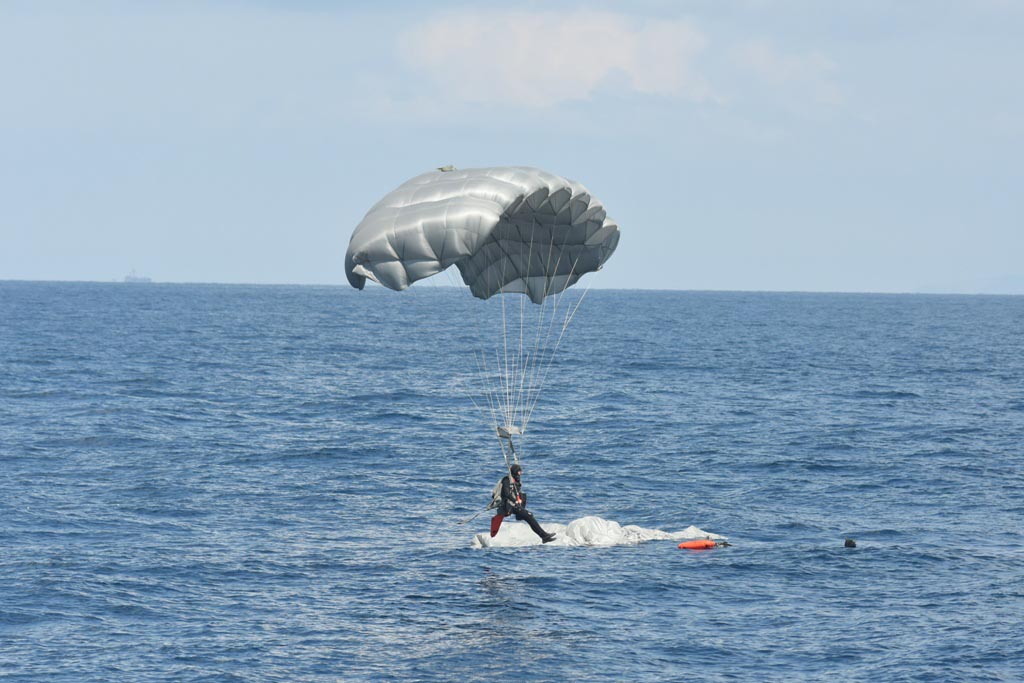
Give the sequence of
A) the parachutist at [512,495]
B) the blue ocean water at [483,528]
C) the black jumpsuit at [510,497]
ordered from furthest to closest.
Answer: the black jumpsuit at [510,497] < the parachutist at [512,495] < the blue ocean water at [483,528]

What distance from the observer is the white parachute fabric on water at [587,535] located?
40.2m

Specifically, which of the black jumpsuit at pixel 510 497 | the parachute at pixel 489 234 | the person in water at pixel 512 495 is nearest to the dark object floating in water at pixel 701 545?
the person in water at pixel 512 495

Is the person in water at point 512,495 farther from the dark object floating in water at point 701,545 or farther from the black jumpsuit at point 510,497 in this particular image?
the dark object floating in water at point 701,545

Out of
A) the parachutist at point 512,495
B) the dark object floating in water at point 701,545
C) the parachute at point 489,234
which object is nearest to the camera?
the parachute at point 489,234

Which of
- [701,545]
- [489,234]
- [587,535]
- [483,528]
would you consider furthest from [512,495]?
[483,528]

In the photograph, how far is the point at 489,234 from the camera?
104 ft

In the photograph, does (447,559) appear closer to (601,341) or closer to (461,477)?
(461,477)

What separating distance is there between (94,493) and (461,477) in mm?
15391

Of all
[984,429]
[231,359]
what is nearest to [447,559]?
[984,429]

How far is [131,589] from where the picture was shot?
34844mm

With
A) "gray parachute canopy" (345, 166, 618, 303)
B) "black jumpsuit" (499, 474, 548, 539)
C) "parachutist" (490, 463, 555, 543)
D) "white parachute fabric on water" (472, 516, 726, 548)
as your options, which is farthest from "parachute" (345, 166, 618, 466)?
"white parachute fabric on water" (472, 516, 726, 548)

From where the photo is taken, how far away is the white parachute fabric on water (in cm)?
4016

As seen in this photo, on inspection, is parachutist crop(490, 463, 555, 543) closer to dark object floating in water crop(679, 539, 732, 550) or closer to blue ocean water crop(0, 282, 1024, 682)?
blue ocean water crop(0, 282, 1024, 682)

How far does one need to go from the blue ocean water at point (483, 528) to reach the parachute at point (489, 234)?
19.8ft
